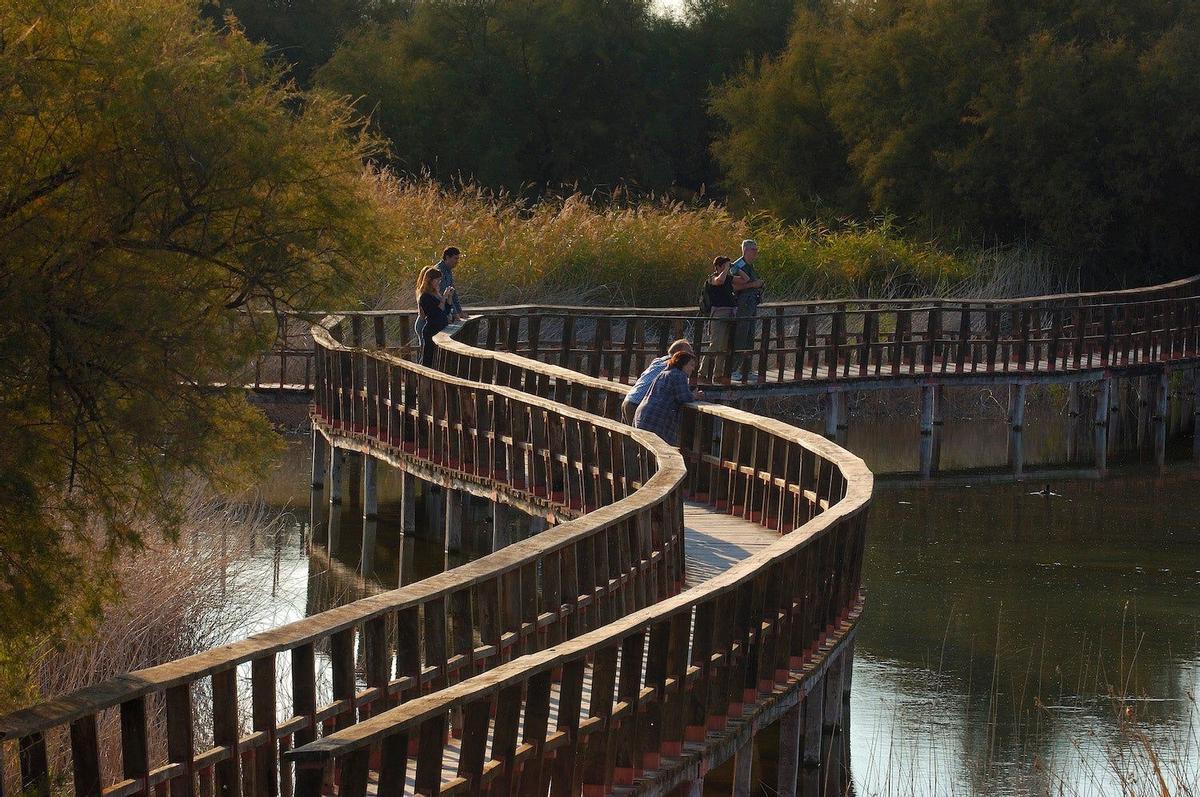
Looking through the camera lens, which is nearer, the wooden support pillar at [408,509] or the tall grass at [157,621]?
the tall grass at [157,621]

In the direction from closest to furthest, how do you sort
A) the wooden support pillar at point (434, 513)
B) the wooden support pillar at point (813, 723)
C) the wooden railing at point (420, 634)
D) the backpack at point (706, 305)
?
the wooden railing at point (420, 634), the wooden support pillar at point (813, 723), the wooden support pillar at point (434, 513), the backpack at point (706, 305)

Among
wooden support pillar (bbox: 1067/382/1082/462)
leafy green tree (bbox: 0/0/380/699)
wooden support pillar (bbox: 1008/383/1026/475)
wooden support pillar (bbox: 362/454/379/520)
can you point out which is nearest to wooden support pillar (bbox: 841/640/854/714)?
leafy green tree (bbox: 0/0/380/699)

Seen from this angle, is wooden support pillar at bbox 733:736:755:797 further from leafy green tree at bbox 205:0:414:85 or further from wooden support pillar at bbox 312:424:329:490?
leafy green tree at bbox 205:0:414:85

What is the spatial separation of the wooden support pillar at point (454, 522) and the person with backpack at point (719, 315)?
4628mm

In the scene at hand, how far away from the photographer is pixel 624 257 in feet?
100

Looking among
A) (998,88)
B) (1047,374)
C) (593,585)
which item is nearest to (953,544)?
(1047,374)

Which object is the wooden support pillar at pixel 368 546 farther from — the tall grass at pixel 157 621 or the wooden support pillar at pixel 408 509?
the tall grass at pixel 157 621

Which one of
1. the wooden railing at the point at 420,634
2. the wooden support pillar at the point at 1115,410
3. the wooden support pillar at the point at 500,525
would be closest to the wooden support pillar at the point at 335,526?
the wooden support pillar at the point at 500,525

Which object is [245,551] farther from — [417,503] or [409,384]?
[417,503]

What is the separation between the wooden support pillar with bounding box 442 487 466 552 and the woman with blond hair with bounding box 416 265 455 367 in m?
1.88

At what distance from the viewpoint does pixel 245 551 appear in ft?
56.3

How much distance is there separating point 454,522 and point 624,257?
11261mm

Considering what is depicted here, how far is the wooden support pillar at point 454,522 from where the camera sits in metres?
19.8

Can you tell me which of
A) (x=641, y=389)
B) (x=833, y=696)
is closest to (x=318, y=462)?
(x=641, y=389)
